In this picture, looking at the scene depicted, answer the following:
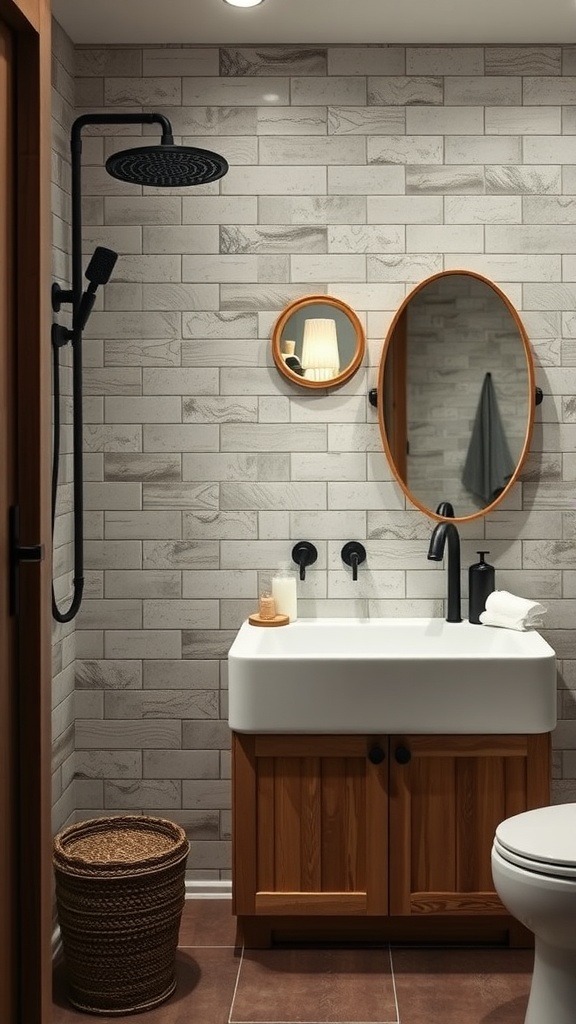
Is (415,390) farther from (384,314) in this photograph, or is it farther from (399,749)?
(399,749)

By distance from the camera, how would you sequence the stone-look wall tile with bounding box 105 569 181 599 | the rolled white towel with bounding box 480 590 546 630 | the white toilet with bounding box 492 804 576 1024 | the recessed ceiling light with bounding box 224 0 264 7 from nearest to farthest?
the white toilet with bounding box 492 804 576 1024 → the recessed ceiling light with bounding box 224 0 264 7 → the rolled white towel with bounding box 480 590 546 630 → the stone-look wall tile with bounding box 105 569 181 599

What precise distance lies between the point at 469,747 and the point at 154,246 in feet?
5.76

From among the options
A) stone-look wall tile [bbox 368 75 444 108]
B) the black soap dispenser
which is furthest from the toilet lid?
stone-look wall tile [bbox 368 75 444 108]

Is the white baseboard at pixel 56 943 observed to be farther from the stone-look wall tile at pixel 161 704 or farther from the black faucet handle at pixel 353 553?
the black faucet handle at pixel 353 553

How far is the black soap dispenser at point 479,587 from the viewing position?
3.27 metres

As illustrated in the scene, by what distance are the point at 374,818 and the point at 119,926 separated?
719 mm

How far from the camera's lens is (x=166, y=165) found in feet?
8.93

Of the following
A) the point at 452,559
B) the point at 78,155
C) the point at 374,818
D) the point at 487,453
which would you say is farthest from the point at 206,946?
the point at 78,155

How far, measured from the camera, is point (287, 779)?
2926 mm

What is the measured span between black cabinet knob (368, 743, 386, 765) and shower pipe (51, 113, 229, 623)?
0.88 m

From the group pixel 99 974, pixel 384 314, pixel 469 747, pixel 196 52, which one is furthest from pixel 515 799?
pixel 196 52

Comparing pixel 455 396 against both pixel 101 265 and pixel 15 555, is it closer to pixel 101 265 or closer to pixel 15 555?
pixel 101 265

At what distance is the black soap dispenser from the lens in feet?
10.7

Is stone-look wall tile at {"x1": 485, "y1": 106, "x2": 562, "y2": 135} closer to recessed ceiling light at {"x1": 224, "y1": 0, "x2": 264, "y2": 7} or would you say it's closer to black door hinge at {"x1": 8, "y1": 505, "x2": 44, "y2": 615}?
recessed ceiling light at {"x1": 224, "y1": 0, "x2": 264, "y2": 7}
